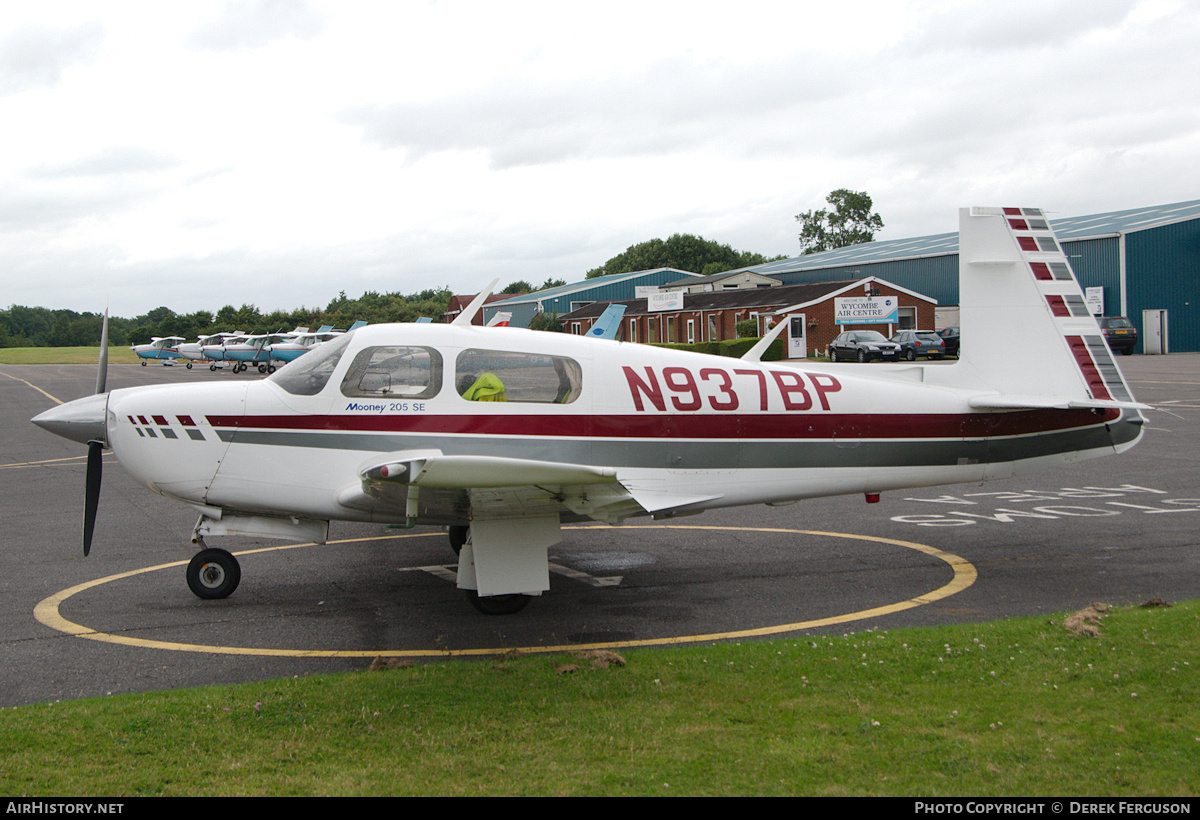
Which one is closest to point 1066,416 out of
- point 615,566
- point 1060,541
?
point 1060,541

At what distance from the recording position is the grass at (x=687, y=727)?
421 cm

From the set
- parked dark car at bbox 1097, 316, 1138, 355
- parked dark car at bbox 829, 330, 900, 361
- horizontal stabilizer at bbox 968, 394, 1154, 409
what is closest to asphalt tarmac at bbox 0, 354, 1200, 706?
horizontal stabilizer at bbox 968, 394, 1154, 409

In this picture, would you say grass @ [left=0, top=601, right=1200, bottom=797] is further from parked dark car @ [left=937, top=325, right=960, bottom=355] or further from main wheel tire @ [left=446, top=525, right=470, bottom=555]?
parked dark car @ [left=937, top=325, right=960, bottom=355]

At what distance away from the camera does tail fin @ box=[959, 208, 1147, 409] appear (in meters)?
8.55

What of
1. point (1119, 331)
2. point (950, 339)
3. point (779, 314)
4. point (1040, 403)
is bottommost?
point (1040, 403)

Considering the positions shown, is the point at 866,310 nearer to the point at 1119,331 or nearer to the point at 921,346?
the point at 921,346

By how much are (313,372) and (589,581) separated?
326cm

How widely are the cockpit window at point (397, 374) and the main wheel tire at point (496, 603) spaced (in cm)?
173

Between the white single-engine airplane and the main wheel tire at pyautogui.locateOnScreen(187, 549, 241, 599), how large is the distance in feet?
0.05

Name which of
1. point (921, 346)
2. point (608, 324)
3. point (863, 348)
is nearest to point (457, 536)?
point (608, 324)

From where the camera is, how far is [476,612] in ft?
25.0

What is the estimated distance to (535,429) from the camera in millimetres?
7434

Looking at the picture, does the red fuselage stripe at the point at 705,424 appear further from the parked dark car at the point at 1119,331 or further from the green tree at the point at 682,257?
the green tree at the point at 682,257

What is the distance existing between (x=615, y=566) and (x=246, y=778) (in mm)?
5219
